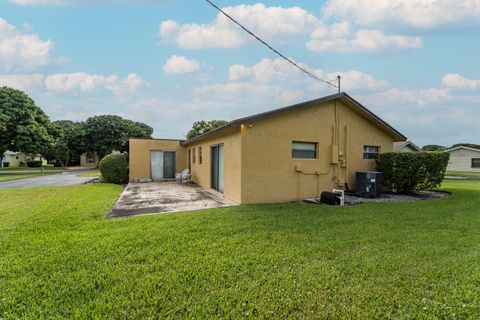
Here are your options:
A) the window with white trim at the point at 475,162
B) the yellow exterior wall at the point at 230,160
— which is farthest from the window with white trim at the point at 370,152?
the window with white trim at the point at 475,162

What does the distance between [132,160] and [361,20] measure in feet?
45.9

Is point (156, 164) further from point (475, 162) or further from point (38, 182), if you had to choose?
point (475, 162)

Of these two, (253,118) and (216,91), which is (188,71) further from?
(253,118)

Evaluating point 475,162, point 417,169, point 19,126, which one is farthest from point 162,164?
point 475,162

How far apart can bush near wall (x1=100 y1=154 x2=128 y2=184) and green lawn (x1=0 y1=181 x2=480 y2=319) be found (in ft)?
32.0

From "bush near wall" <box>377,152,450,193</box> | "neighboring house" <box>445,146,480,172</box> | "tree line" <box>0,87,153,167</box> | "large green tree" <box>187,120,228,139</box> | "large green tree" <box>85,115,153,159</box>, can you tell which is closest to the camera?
"bush near wall" <box>377,152,450,193</box>

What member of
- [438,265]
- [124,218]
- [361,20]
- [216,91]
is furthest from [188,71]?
[438,265]

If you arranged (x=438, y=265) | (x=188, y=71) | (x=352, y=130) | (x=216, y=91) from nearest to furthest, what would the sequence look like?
(x=438, y=265) → (x=352, y=130) → (x=188, y=71) → (x=216, y=91)

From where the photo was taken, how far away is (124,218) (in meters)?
6.42

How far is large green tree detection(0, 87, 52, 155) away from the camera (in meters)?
24.7

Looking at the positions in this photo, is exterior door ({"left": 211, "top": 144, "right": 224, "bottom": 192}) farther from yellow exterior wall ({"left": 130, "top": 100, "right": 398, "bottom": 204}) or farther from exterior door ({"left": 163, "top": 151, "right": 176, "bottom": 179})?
exterior door ({"left": 163, "top": 151, "right": 176, "bottom": 179})

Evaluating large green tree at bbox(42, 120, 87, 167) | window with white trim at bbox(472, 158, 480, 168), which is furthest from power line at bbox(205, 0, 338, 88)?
large green tree at bbox(42, 120, 87, 167)

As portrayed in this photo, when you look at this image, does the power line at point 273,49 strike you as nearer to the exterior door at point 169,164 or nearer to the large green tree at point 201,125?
the exterior door at point 169,164

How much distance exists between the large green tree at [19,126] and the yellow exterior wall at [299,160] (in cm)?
2645
